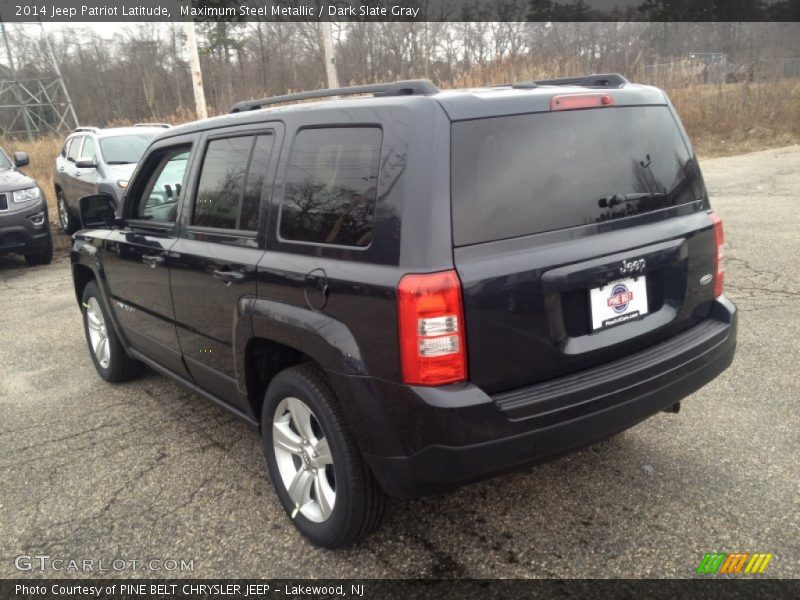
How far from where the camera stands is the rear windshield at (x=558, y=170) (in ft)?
7.39

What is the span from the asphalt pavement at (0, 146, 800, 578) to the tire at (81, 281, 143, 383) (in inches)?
5.7

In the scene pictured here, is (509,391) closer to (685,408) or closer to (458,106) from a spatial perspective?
(458,106)

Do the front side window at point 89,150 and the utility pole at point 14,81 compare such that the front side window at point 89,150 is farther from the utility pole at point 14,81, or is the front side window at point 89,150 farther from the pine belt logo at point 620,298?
the utility pole at point 14,81

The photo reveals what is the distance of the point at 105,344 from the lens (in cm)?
480

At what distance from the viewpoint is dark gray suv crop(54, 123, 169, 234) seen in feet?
32.5

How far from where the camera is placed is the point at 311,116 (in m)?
2.70

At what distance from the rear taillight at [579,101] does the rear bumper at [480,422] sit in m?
1.00

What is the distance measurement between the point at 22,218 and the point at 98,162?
1762mm

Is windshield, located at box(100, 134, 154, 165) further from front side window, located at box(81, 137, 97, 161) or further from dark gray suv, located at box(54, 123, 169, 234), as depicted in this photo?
front side window, located at box(81, 137, 97, 161)

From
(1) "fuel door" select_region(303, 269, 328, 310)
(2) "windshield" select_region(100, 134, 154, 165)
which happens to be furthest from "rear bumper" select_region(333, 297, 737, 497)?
(2) "windshield" select_region(100, 134, 154, 165)

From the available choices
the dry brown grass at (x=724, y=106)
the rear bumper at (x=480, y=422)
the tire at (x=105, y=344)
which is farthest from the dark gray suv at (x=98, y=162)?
the dry brown grass at (x=724, y=106)

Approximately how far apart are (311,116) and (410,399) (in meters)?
1.27

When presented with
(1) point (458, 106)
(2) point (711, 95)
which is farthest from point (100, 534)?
(2) point (711, 95)

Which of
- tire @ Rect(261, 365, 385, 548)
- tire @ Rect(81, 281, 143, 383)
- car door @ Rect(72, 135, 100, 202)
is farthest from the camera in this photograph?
car door @ Rect(72, 135, 100, 202)
